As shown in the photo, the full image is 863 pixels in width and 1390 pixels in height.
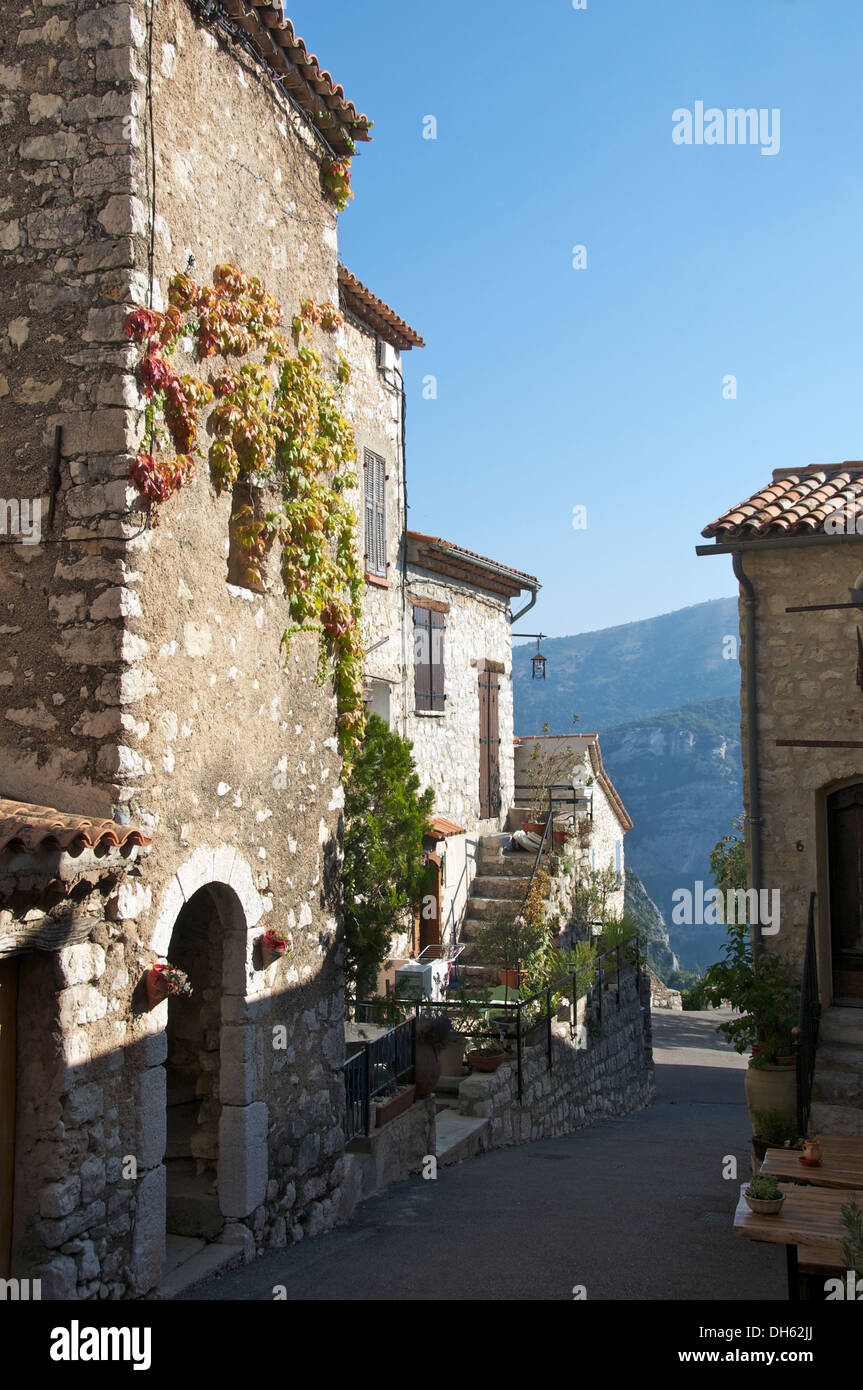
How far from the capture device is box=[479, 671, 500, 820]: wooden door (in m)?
17.5

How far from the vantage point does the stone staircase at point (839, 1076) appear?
8.08 m

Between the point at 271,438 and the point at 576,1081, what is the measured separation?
9.84 m

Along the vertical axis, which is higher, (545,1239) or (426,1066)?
(426,1066)

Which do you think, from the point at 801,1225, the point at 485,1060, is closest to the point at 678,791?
the point at 485,1060

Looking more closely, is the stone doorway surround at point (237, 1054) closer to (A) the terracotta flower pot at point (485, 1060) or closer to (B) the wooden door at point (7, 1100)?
(B) the wooden door at point (7, 1100)

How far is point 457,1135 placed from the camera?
1041 cm

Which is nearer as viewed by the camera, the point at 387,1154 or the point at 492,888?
the point at 387,1154

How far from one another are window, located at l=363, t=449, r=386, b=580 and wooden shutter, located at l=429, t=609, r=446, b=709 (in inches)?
69.4

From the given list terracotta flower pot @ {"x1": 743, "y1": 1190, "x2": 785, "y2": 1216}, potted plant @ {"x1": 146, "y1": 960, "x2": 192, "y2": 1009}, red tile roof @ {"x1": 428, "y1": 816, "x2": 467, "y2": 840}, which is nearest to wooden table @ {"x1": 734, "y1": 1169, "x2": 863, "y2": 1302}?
terracotta flower pot @ {"x1": 743, "y1": 1190, "x2": 785, "y2": 1216}

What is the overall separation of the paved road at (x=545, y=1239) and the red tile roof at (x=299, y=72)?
304 inches

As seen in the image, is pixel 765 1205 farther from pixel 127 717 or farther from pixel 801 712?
pixel 801 712

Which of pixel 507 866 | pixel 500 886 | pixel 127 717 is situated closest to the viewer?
pixel 127 717
